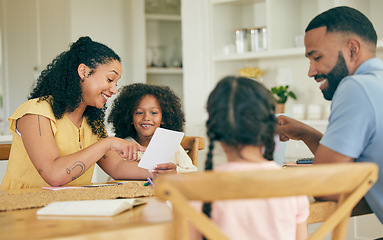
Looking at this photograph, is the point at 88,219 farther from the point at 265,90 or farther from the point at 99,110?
the point at 99,110

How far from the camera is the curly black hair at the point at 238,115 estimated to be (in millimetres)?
1037

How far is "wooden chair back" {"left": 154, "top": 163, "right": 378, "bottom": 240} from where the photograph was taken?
79 cm

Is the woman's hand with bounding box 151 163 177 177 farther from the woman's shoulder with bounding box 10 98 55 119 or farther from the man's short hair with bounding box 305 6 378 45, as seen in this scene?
the man's short hair with bounding box 305 6 378 45

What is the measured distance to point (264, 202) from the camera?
1000 mm

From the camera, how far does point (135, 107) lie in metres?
2.53

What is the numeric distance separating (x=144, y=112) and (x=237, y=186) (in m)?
1.76

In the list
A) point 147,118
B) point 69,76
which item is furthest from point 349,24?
point 147,118

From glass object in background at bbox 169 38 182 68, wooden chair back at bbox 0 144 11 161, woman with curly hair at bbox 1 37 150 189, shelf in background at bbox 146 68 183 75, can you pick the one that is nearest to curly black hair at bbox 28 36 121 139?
woman with curly hair at bbox 1 37 150 189

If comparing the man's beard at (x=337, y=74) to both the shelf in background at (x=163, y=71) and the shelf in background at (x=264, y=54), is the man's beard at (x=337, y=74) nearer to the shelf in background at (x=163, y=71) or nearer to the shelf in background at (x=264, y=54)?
the shelf in background at (x=264, y=54)

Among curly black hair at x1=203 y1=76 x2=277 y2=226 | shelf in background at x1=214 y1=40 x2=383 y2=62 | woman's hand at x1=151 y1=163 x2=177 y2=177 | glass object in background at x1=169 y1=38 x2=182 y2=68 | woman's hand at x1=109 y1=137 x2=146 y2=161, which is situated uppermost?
glass object in background at x1=169 y1=38 x2=182 y2=68

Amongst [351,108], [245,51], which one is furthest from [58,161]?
[245,51]

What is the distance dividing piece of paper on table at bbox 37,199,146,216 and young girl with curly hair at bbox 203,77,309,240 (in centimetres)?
25

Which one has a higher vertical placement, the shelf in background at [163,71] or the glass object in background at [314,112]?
the shelf in background at [163,71]

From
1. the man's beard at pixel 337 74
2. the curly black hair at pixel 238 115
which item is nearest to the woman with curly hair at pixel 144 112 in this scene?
the man's beard at pixel 337 74
